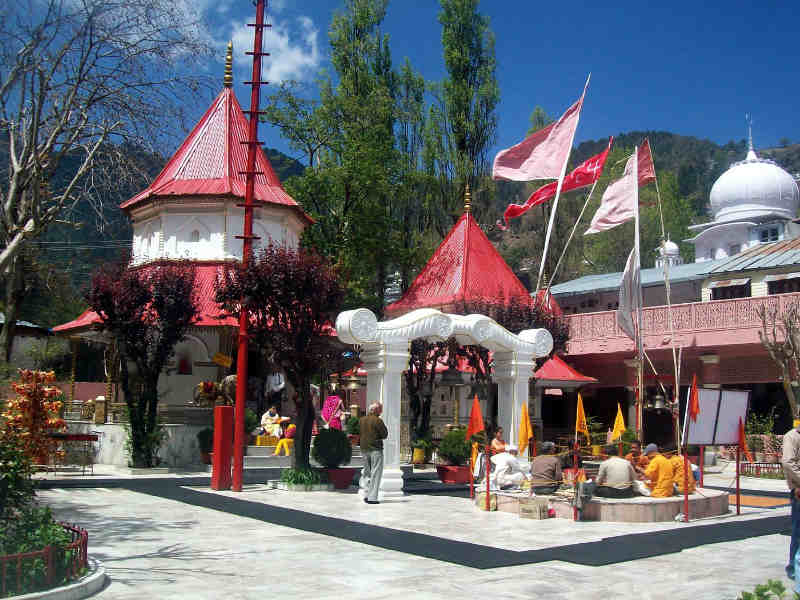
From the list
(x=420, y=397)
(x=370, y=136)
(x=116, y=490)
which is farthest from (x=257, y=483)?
(x=370, y=136)

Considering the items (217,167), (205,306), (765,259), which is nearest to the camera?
(205,306)

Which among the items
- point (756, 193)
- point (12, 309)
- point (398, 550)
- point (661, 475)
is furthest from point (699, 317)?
point (756, 193)

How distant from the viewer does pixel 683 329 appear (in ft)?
101

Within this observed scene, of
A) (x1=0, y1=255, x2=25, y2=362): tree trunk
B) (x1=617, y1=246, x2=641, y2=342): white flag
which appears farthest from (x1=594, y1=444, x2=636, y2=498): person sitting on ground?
(x1=0, y1=255, x2=25, y2=362): tree trunk

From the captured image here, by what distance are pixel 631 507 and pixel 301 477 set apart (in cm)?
696

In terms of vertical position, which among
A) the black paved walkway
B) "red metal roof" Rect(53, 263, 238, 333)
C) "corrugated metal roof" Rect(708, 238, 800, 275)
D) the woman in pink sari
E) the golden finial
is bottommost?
the black paved walkway

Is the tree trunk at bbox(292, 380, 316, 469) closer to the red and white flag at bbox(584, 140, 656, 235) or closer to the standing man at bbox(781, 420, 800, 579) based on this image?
the standing man at bbox(781, 420, 800, 579)

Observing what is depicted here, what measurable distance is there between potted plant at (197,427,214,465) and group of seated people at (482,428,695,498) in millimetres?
9546

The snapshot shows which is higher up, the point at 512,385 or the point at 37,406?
the point at 512,385

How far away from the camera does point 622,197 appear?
86.5ft

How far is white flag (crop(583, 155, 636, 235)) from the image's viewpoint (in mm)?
25922

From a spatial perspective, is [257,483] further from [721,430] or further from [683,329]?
[683,329]

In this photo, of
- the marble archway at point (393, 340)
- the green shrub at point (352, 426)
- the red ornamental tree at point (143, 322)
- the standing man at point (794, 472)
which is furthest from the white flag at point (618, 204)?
the standing man at point (794, 472)

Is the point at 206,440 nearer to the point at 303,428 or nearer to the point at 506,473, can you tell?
the point at 303,428
